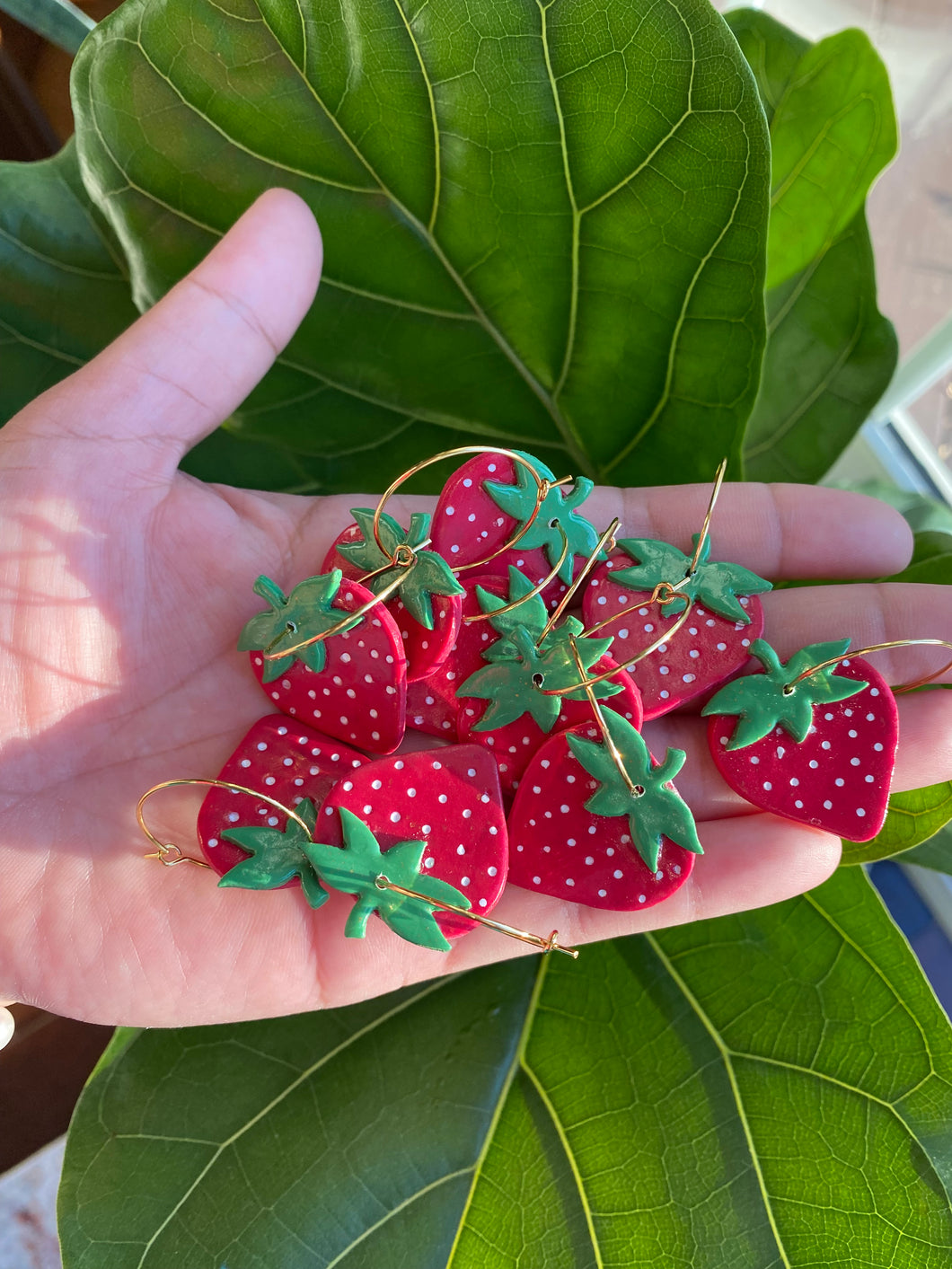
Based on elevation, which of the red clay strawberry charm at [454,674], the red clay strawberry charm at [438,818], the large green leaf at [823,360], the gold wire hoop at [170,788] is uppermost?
the large green leaf at [823,360]

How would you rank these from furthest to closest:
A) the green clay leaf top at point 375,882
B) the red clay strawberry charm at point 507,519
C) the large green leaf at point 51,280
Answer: the large green leaf at point 51,280
the red clay strawberry charm at point 507,519
the green clay leaf top at point 375,882

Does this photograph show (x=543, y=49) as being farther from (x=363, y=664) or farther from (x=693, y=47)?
(x=363, y=664)

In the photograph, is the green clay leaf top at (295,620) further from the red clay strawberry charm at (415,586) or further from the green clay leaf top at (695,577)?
the green clay leaf top at (695,577)

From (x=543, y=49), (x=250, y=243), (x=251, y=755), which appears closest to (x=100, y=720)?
(x=251, y=755)

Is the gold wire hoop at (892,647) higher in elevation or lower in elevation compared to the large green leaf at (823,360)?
lower

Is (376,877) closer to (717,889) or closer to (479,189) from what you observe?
(717,889)

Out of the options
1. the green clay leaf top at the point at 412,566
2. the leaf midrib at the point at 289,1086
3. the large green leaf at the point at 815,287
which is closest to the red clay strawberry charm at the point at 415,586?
the green clay leaf top at the point at 412,566
